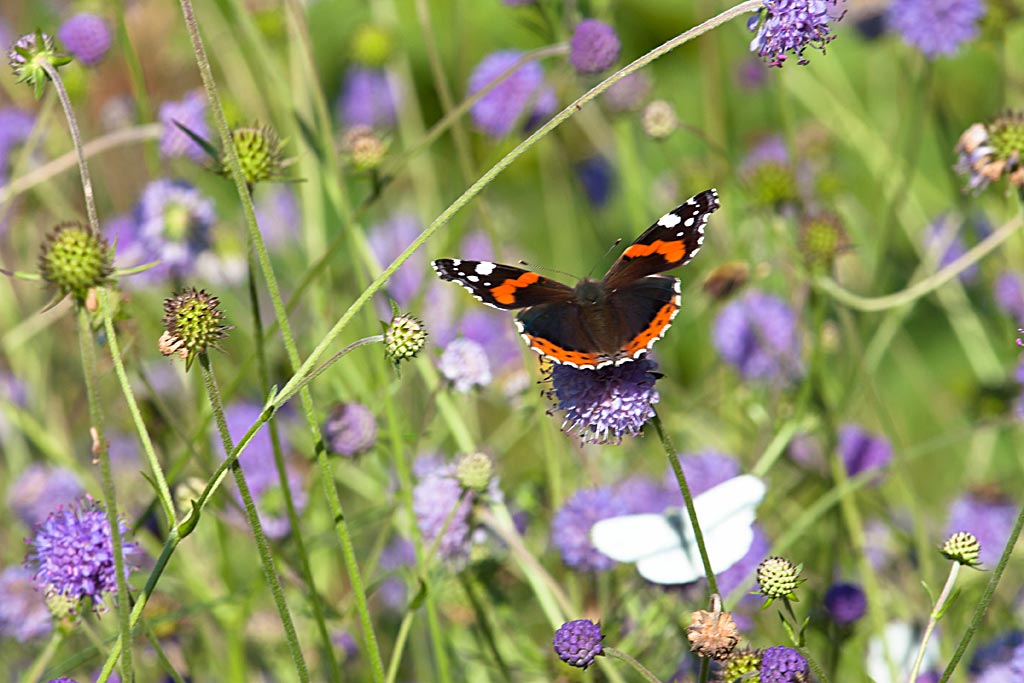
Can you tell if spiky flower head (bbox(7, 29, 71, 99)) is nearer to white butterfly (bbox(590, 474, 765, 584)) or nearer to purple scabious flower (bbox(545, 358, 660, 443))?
purple scabious flower (bbox(545, 358, 660, 443))

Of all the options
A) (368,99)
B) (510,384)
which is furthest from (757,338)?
(368,99)

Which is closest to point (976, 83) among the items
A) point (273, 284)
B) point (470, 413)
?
point (470, 413)

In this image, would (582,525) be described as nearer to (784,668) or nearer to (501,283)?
(501,283)

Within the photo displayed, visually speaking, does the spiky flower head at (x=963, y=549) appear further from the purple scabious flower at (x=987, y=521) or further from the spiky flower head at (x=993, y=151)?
the purple scabious flower at (x=987, y=521)

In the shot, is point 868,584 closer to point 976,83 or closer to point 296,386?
point 296,386

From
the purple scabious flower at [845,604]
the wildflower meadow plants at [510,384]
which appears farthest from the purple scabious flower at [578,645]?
the purple scabious flower at [845,604]

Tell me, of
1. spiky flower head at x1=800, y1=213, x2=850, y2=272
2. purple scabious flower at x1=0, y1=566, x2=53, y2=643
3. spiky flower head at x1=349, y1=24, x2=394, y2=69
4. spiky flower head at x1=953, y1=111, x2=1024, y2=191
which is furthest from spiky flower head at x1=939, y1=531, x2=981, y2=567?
spiky flower head at x1=349, y1=24, x2=394, y2=69
